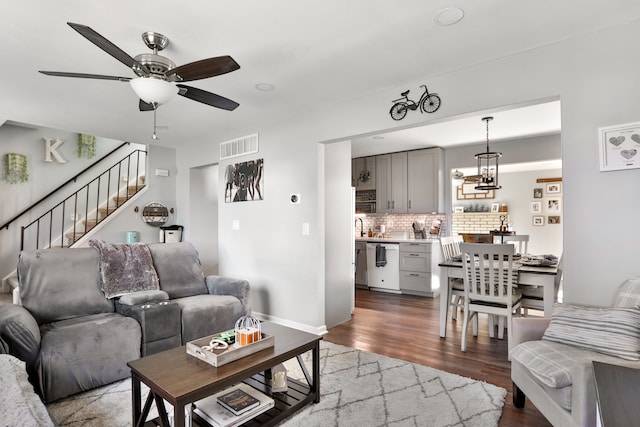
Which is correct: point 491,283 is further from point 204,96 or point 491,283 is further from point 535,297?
point 204,96

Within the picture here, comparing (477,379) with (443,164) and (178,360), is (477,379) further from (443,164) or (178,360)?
(443,164)

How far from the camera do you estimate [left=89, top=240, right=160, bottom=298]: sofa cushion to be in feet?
9.91

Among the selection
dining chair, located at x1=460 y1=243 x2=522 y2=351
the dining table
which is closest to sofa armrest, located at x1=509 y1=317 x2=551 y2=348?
dining chair, located at x1=460 y1=243 x2=522 y2=351

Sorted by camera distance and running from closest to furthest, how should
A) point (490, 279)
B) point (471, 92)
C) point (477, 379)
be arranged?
point (477, 379) → point (471, 92) → point (490, 279)

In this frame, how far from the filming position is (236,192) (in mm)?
4582

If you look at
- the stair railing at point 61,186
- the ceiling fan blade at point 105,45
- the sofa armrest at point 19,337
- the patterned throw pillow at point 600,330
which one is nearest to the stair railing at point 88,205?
the stair railing at point 61,186

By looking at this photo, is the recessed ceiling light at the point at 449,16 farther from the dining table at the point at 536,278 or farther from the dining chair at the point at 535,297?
the dining chair at the point at 535,297

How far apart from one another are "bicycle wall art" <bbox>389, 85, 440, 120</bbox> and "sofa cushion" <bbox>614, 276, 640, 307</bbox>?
1776 mm

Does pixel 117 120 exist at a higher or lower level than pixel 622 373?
higher

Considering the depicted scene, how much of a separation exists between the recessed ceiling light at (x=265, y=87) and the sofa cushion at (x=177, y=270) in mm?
1920

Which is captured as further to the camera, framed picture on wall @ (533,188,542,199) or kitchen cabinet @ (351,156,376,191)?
framed picture on wall @ (533,188,542,199)

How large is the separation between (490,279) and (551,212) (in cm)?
554

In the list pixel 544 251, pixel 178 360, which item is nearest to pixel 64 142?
pixel 178 360

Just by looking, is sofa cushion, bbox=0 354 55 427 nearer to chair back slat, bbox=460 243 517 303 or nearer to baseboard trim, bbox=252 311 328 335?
baseboard trim, bbox=252 311 328 335
